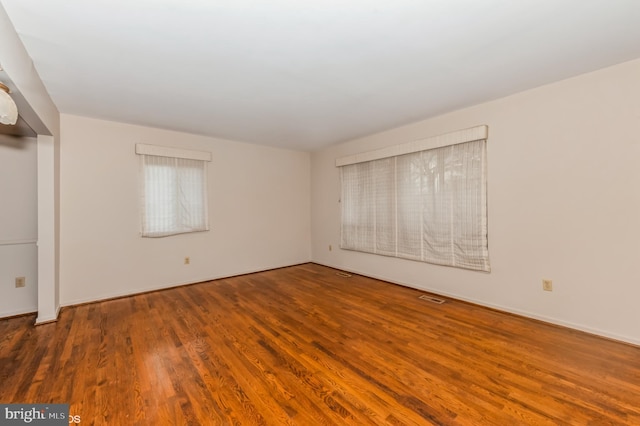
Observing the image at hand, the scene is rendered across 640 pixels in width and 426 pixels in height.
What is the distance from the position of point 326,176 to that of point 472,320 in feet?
11.4

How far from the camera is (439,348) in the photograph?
2.22 m

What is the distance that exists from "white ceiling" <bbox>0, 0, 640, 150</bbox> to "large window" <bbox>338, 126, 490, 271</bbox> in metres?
0.70

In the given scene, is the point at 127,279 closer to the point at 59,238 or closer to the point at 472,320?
the point at 59,238

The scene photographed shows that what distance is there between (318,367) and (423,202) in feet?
8.54

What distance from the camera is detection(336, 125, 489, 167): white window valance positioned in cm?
314

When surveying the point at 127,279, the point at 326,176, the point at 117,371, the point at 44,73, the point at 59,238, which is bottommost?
the point at 117,371

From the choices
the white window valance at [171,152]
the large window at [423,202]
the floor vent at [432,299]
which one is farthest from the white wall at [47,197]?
the floor vent at [432,299]

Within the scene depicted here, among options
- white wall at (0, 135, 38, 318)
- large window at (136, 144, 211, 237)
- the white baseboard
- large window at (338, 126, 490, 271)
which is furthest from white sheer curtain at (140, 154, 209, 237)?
the white baseboard

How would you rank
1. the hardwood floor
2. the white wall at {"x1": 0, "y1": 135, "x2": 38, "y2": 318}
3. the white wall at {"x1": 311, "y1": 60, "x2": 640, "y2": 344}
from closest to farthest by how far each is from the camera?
1. the hardwood floor
2. the white wall at {"x1": 311, "y1": 60, "x2": 640, "y2": 344}
3. the white wall at {"x1": 0, "y1": 135, "x2": 38, "y2": 318}

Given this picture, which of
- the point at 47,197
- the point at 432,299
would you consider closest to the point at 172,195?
the point at 47,197

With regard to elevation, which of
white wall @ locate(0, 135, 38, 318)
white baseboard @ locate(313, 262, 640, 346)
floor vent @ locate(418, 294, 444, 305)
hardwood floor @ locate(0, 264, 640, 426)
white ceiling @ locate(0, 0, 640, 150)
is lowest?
hardwood floor @ locate(0, 264, 640, 426)

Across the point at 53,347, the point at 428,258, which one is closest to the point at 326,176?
the point at 428,258

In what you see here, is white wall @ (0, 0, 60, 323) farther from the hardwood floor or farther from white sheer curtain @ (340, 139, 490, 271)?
white sheer curtain @ (340, 139, 490, 271)

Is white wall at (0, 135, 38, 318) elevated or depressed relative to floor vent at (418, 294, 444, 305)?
elevated
